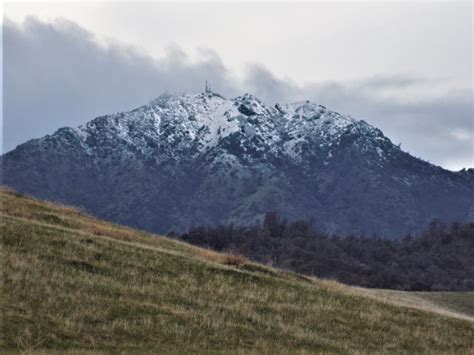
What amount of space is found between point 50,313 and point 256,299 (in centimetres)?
1011

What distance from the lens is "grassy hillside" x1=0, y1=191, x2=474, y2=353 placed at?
2264 cm

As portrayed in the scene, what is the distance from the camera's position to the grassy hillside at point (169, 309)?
22.6 meters

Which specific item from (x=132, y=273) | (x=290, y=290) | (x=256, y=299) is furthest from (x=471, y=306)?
(x=132, y=273)

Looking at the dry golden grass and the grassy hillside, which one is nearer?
the grassy hillside

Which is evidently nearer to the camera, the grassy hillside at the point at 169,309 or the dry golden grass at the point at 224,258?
the grassy hillside at the point at 169,309

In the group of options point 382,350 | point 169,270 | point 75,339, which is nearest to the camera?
point 75,339

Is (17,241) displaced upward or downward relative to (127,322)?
upward

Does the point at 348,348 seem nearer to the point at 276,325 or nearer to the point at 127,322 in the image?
the point at 276,325

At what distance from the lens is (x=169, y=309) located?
2652 centimetres

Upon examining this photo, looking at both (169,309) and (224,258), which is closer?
(169,309)

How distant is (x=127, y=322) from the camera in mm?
23875

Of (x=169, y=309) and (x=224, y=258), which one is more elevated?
(x=224, y=258)

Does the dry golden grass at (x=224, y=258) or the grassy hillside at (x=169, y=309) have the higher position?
the dry golden grass at (x=224, y=258)

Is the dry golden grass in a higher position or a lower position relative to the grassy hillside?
higher
